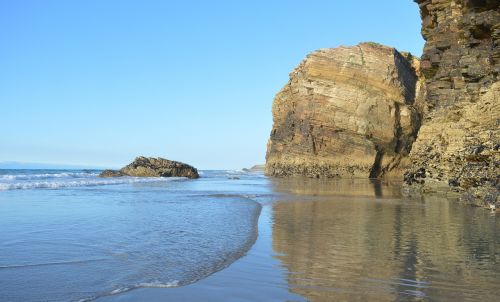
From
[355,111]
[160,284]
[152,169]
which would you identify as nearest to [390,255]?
[160,284]

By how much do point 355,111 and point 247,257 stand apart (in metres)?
40.5

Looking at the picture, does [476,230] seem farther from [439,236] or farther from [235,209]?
[235,209]

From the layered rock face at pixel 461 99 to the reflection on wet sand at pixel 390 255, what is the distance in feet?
12.9

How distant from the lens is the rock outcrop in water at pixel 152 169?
42.8m

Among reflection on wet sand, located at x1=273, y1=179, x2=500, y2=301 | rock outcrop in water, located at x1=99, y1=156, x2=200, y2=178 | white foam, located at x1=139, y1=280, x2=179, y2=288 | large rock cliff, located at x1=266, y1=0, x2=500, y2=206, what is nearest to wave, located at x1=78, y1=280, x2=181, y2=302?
white foam, located at x1=139, y1=280, x2=179, y2=288

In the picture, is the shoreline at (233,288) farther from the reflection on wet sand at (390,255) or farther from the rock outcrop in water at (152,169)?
the rock outcrop in water at (152,169)

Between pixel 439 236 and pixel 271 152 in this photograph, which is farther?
pixel 271 152

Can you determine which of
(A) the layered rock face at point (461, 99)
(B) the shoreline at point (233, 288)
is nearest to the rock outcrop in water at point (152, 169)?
(A) the layered rock face at point (461, 99)

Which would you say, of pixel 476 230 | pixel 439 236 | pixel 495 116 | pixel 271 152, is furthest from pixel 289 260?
pixel 271 152

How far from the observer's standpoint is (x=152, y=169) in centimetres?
4344

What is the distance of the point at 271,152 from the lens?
2291 inches

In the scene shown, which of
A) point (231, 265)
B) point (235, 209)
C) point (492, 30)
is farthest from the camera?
point (492, 30)

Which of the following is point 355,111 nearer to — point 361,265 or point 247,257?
point 247,257

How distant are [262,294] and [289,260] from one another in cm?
169
